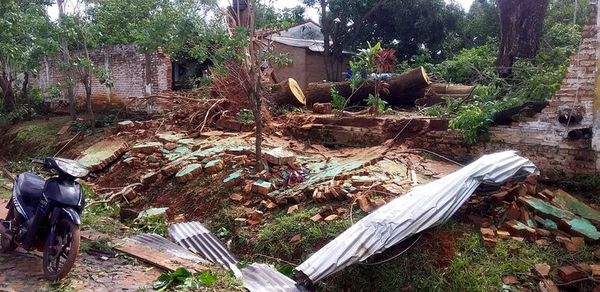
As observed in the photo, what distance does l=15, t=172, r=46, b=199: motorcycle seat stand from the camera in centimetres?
455

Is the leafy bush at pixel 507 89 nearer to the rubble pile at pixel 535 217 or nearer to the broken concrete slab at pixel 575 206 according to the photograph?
the rubble pile at pixel 535 217

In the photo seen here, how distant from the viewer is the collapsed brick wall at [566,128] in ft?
17.6

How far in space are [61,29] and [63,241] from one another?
782 centimetres

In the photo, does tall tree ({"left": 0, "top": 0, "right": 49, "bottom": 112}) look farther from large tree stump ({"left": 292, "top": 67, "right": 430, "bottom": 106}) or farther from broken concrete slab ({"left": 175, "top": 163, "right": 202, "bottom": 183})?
large tree stump ({"left": 292, "top": 67, "right": 430, "bottom": 106})

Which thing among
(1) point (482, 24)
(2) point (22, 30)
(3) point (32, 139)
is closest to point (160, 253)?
(2) point (22, 30)

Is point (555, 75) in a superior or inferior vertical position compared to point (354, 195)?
superior

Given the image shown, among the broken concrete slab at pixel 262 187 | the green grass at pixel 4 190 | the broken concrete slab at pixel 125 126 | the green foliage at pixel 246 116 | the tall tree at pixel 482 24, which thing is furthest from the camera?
the tall tree at pixel 482 24

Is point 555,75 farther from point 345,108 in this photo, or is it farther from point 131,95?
point 131,95

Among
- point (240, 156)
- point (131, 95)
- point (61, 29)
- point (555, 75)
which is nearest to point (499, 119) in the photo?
point (555, 75)

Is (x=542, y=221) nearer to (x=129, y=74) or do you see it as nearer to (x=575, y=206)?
(x=575, y=206)

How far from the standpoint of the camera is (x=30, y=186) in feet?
15.2

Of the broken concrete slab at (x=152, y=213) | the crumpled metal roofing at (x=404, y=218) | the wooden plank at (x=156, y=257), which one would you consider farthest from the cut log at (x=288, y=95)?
the crumpled metal roofing at (x=404, y=218)

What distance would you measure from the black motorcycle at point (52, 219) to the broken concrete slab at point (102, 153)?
446 cm

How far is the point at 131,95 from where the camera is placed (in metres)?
13.8
